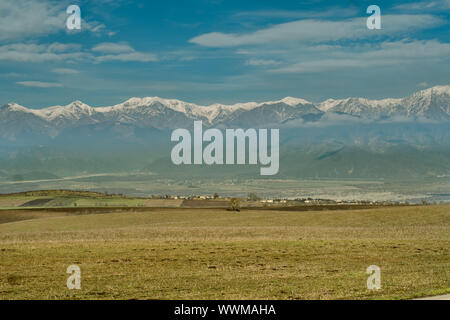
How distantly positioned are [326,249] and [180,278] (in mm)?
17860

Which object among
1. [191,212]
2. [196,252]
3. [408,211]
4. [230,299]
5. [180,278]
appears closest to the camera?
[230,299]

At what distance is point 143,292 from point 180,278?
15.8ft

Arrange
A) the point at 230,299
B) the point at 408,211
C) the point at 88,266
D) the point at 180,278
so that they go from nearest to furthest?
the point at 230,299, the point at 180,278, the point at 88,266, the point at 408,211

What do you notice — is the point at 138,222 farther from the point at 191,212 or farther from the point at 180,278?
the point at 180,278

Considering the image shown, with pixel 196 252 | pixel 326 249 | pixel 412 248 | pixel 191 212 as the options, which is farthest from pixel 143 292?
pixel 191 212

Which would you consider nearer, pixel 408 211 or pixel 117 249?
pixel 117 249

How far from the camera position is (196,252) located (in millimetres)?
43188

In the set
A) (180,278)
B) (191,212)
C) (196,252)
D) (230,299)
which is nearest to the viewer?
(230,299)

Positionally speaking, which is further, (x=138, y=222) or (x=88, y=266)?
(x=138, y=222)

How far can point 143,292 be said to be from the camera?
25.5 metres

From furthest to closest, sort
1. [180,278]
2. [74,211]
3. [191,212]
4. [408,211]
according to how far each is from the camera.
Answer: [74,211]
[191,212]
[408,211]
[180,278]
